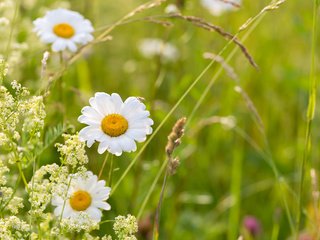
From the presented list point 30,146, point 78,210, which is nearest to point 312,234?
point 78,210

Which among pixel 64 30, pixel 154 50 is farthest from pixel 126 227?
pixel 154 50

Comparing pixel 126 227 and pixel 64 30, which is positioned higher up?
pixel 64 30

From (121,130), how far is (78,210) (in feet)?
0.66

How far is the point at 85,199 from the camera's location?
1.65 metres

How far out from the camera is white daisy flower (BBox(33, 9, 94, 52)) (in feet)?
7.56

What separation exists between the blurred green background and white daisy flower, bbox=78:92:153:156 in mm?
846

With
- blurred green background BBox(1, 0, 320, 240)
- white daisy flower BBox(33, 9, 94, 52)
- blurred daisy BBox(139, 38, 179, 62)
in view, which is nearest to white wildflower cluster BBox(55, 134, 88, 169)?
white daisy flower BBox(33, 9, 94, 52)

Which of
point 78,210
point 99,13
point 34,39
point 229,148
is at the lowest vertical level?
point 78,210

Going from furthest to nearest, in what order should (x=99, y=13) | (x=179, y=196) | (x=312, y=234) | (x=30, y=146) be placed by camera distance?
(x=99, y=13)
(x=179, y=196)
(x=312, y=234)
(x=30, y=146)

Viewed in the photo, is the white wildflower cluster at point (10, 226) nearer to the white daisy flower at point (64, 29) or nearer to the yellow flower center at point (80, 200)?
the yellow flower center at point (80, 200)

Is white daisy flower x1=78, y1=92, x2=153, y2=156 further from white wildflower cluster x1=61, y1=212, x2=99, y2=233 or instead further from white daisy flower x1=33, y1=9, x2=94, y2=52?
Result: white daisy flower x1=33, y1=9, x2=94, y2=52

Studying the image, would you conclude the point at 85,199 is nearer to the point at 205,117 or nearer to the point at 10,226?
the point at 10,226

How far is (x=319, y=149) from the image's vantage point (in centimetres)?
347

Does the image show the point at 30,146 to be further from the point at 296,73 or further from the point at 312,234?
the point at 296,73
